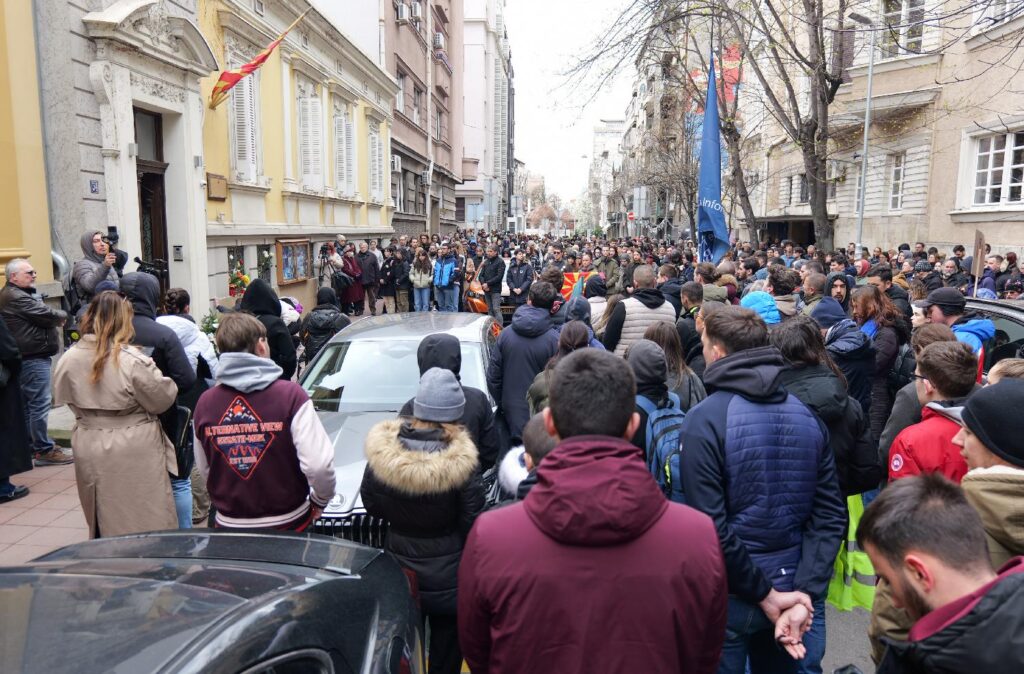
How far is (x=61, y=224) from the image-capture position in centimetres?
898

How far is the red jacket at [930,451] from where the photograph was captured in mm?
3113

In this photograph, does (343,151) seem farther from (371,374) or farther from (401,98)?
(371,374)

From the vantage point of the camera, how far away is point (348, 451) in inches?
190

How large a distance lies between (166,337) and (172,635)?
3.50 meters

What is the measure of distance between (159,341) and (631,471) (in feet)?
13.1

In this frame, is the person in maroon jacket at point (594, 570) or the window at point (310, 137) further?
the window at point (310, 137)

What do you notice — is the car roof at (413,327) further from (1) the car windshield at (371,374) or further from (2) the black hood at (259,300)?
(2) the black hood at (259,300)

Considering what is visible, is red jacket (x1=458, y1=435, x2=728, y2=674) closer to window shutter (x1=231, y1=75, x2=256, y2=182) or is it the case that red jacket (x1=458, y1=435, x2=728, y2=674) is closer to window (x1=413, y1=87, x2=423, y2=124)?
window shutter (x1=231, y1=75, x2=256, y2=182)

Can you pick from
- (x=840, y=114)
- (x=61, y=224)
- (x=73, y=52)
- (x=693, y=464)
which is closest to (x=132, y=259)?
(x=61, y=224)

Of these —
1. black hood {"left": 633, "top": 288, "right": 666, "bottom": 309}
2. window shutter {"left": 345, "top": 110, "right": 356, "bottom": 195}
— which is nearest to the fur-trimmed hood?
black hood {"left": 633, "top": 288, "right": 666, "bottom": 309}

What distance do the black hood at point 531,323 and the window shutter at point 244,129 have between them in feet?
32.5

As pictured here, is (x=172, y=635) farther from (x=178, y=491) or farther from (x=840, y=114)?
(x=840, y=114)

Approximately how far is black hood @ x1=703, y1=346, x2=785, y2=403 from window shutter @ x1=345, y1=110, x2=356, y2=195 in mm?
19690

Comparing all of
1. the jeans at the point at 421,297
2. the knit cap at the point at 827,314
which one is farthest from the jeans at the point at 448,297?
the knit cap at the point at 827,314
